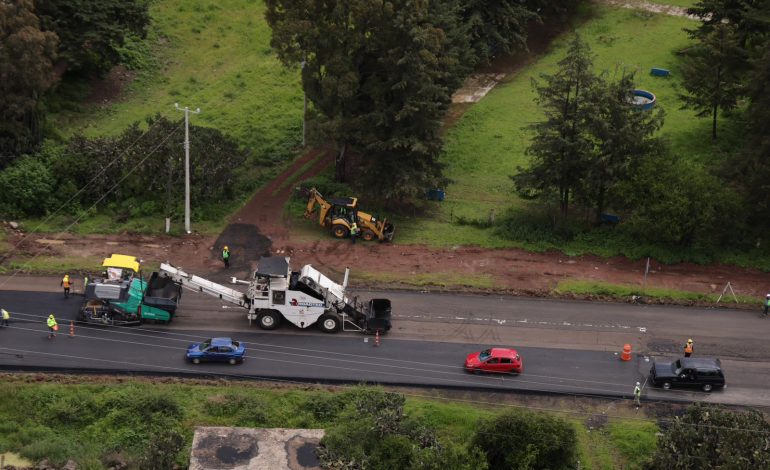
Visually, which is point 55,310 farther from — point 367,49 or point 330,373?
point 367,49

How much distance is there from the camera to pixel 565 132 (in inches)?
2243

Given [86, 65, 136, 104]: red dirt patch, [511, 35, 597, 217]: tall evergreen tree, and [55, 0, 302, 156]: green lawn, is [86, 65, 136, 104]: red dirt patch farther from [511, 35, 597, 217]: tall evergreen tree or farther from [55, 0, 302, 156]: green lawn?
[511, 35, 597, 217]: tall evergreen tree

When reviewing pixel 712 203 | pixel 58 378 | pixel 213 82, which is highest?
pixel 213 82

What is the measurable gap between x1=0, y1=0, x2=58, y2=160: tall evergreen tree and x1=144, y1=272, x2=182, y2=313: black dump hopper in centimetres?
1716

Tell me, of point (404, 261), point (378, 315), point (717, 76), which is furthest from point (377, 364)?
point (717, 76)

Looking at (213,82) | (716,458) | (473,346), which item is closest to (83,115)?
(213,82)

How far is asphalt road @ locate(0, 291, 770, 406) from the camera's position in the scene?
146ft

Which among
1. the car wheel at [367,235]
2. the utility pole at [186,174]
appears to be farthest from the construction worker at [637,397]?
the utility pole at [186,174]

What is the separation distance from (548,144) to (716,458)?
24.3 metres

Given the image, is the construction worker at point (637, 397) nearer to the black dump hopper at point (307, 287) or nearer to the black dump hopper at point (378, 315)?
the black dump hopper at point (378, 315)

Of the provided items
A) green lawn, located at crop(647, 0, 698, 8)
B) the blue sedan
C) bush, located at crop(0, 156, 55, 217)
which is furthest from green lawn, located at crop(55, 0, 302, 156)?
green lawn, located at crop(647, 0, 698, 8)

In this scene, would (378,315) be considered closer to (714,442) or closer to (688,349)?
(688,349)

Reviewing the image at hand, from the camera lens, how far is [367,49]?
191 feet

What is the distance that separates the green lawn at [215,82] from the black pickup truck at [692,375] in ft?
107
